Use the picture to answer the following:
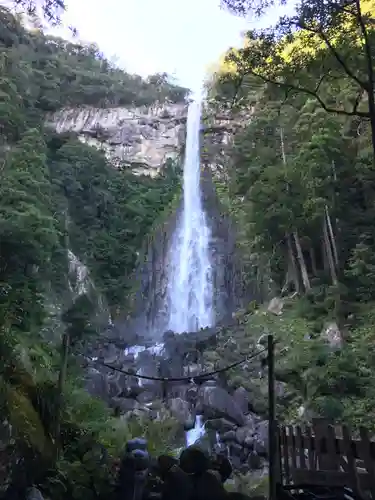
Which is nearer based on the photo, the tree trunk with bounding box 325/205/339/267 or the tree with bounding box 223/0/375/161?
the tree with bounding box 223/0/375/161

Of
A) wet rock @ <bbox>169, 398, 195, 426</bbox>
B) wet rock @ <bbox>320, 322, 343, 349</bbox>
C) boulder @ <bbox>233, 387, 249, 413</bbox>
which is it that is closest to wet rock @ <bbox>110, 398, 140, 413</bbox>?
wet rock @ <bbox>169, 398, 195, 426</bbox>

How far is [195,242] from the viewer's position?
21156 millimetres

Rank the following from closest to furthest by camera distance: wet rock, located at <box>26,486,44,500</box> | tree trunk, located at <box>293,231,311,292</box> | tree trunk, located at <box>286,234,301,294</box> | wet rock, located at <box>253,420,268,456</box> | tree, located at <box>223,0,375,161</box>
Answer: wet rock, located at <box>26,486,44,500</box>
tree, located at <box>223,0,375,161</box>
wet rock, located at <box>253,420,268,456</box>
tree trunk, located at <box>293,231,311,292</box>
tree trunk, located at <box>286,234,301,294</box>

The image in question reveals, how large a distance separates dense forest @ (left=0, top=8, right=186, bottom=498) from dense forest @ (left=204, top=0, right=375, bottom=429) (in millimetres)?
A: 4286

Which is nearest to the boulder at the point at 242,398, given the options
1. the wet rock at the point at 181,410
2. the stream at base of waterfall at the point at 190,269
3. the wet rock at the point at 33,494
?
the wet rock at the point at 181,410

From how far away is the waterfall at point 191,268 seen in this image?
18.6 meters

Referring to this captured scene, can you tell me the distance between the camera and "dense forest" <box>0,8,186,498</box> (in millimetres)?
4285

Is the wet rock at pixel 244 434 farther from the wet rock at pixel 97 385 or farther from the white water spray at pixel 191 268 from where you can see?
the white water spray at pixel 191 268

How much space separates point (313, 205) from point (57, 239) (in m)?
7.39

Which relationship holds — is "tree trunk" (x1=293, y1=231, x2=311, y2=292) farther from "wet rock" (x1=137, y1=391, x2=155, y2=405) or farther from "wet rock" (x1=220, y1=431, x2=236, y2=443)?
"wet rock" (x1=220, y1=431, x2=236, y2=443)

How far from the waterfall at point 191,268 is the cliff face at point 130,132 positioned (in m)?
1.87

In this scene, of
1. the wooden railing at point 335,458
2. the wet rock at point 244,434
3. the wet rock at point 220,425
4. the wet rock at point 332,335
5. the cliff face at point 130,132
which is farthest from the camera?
the cliff face at point 130,132

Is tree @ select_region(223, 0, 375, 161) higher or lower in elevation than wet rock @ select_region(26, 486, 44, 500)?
higher

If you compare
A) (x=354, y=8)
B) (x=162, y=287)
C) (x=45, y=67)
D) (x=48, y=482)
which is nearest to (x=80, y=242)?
(x=162, y=287)
